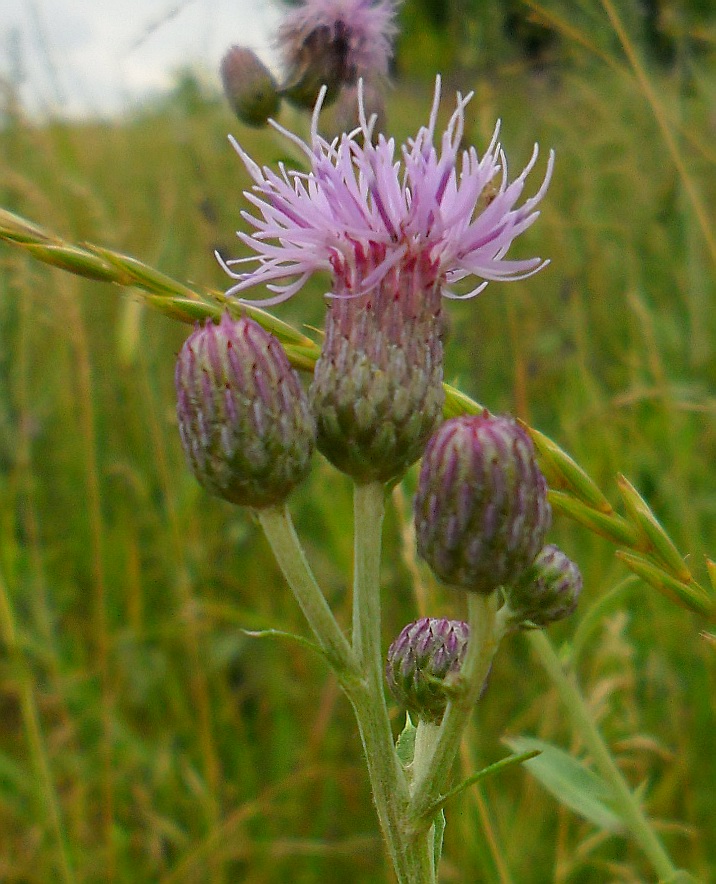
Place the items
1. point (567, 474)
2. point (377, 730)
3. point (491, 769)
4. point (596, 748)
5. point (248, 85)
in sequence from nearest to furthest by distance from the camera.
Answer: point (491, 769)
point (377, 730)
point (567, 474)
point (596, 748)
point (248, 85)

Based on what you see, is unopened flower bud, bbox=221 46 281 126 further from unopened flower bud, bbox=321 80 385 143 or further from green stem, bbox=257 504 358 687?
green stem, bbox=257 504 358 687

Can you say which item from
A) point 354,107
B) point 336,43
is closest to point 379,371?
point 354,107

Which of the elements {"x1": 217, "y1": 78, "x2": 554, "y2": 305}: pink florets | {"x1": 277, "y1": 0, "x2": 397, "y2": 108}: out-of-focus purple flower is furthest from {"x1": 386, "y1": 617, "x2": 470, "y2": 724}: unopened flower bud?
{"x1": 277, "y1": 0, "x2": 397, "y2": 108}: out-of-focus purple flower

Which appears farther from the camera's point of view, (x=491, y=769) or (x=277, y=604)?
(x=277, y=604)

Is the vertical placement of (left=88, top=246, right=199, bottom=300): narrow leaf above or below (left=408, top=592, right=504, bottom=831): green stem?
above

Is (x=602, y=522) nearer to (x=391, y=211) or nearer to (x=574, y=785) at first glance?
(x=391, y=211)

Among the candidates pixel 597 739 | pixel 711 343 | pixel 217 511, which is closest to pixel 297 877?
pixel 597 739

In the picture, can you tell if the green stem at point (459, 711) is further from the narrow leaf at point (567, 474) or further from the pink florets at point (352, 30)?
the pink florets at point (352, 30)

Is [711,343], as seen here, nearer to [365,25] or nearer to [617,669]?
[617,669]
